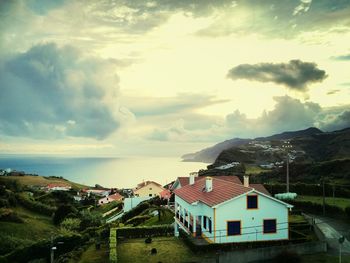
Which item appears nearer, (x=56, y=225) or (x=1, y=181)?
(x=56, y=225)

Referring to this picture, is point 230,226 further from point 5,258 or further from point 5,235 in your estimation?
point 5,235

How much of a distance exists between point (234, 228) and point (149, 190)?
255 feet

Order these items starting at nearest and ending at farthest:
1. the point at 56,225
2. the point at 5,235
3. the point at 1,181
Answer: the point at 5,235 < the point at 56,225 < the point at 1,181

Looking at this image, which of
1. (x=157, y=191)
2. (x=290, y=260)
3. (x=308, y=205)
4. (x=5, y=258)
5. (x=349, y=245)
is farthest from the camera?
(x=157, y=191)

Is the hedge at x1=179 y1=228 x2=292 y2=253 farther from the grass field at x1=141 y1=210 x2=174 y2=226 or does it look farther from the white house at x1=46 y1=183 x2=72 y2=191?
the white house at x1=46 y1=183 x2=72 y2=191

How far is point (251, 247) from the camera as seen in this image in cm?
3300

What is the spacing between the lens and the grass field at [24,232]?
65.0m

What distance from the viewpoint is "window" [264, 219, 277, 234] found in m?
35.0

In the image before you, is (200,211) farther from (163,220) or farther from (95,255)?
(163,220)

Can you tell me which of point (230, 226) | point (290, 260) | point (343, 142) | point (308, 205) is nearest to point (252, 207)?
point (230, 226)

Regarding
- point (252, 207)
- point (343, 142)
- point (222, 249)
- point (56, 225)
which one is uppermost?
point (343, 142)

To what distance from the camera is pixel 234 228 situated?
113ft

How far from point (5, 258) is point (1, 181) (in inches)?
3368

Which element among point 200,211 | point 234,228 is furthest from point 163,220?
point 234,228
